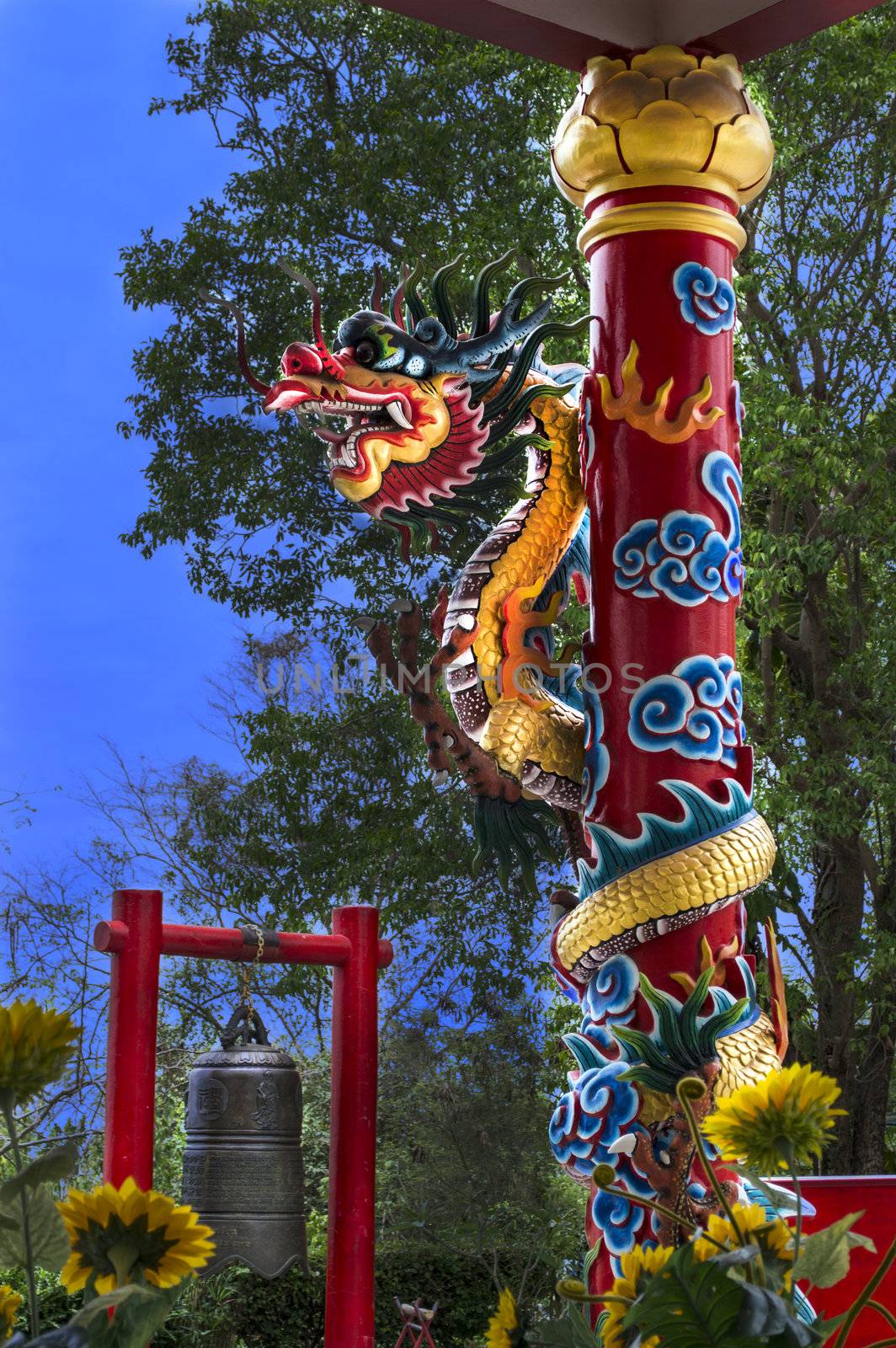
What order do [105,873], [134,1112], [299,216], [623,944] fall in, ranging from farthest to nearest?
[105,873] → [299,216] → [134,1112] → [623,944]

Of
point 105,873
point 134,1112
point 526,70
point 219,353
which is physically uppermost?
Answer: point 526,70

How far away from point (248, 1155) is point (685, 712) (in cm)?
102

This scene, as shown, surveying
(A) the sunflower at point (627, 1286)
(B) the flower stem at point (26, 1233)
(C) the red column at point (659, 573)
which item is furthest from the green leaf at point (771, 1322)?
(C) the red column at point (659, 573)

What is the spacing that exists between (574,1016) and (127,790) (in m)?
3.38

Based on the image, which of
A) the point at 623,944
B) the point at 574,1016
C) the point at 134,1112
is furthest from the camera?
the point at 574,1016

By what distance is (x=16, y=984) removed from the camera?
700 centimetres

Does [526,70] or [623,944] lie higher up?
[526,70]

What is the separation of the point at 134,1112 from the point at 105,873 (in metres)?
5.87

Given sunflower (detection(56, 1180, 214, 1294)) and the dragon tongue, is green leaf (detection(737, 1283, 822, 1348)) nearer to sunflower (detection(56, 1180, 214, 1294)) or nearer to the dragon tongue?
sunflower (detection(56, 1180, 214, 1294))

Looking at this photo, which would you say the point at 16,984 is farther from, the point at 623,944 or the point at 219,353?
the point at 623,944

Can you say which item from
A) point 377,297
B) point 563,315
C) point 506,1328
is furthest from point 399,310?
point 563,315

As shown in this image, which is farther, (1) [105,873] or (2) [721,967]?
(1) [105,873]

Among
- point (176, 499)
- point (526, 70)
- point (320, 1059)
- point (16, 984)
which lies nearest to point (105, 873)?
point (16, 984)

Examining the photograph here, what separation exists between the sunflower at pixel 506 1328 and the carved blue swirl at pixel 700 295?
61.3 inches
